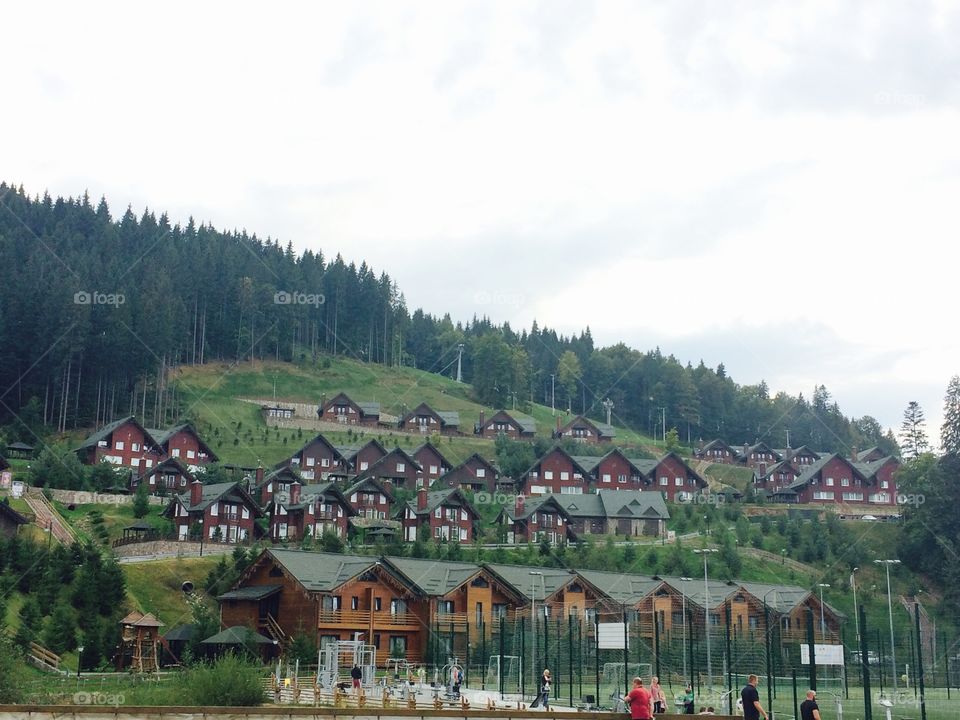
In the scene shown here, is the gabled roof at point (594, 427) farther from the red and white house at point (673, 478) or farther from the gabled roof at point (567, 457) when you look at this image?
the red and white house at point (673, 478)

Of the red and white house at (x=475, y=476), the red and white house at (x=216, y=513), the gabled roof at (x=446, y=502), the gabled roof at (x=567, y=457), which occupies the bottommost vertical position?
the red and white house at (x=216, y=513)

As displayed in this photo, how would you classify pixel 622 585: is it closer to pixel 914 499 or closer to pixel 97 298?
pixel 914 499

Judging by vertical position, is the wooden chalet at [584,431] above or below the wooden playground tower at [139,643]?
above

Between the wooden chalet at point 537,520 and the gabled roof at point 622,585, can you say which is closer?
the gabled roof at point 622,585

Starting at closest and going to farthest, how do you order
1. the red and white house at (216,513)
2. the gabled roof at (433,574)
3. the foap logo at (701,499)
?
the gabled roof at (433,574), the red and white house at (216,513), the foap logo at (701,499)

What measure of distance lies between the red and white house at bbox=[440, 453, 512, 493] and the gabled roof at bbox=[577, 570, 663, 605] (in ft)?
130

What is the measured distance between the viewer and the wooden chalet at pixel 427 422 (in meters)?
134

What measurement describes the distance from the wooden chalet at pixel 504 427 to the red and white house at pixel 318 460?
96.7 feet

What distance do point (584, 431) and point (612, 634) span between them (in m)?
113

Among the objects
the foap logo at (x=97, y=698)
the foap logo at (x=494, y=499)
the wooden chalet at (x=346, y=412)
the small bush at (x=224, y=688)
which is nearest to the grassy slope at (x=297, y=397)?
the wooden chalet at (x=346, y=412)

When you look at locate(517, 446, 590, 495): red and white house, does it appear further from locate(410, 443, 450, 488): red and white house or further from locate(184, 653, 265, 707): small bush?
locate(184, 653, 265, 707): small bush

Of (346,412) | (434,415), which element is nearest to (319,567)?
(346,412)

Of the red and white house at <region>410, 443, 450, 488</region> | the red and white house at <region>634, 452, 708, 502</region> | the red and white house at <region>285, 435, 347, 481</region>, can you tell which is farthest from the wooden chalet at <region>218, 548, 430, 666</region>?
the red and white house at <region>634, 452, 708, 502</region>

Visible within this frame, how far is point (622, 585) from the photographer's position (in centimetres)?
6881
